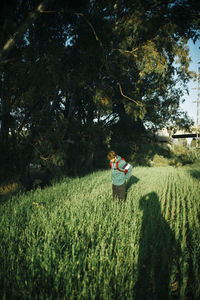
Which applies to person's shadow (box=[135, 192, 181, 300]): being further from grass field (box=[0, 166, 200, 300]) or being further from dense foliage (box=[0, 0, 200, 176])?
dense foliage (box=[0, 0, 200, 176])

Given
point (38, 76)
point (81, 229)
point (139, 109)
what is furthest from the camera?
point (139, 109)

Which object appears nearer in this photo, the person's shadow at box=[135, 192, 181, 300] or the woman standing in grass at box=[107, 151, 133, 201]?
the person's shadow at box=[135, 192, 181, 300]

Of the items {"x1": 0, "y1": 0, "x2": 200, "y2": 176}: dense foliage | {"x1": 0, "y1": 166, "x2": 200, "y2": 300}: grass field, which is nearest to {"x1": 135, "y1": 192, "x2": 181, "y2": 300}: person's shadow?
{"x1": 0, "y1": 166, "x2": 200, "y2": 300}: grass field

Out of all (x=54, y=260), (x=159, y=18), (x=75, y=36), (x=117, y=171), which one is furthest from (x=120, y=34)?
(x=54, y=260)

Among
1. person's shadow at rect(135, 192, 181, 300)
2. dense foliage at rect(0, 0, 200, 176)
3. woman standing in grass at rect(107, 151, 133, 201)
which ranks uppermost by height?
dense foliage at rect(0, 0, 200, 176)

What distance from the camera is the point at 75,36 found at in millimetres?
6840

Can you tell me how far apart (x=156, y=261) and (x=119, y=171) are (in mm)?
2058

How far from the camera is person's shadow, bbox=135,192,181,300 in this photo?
1.86 m

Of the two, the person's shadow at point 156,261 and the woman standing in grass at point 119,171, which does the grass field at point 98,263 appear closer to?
the person's shadow at point 156,261

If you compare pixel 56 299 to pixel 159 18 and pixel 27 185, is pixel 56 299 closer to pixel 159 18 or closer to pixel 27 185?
pixel 27 185

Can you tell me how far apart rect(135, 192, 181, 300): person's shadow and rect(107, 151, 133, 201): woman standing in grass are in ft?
2.88

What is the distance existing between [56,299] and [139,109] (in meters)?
7.15

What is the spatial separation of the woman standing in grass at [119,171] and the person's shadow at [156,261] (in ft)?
2.88

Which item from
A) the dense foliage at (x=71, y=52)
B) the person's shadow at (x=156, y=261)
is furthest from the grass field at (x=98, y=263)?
the dense foliage at (x=71, y=52)
